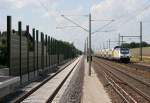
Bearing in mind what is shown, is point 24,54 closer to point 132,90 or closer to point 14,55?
point 14,55

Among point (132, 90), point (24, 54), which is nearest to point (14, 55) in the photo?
point (24, 54)

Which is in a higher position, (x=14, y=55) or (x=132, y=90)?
(x=14, y=55)

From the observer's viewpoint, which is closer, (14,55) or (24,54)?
(14,55)

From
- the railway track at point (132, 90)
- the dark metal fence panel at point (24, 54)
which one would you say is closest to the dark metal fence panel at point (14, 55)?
the dark metal fence panel at point (24, 54)

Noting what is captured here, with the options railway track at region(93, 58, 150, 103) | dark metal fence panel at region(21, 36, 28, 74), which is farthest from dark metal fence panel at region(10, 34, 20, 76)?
railway track at region(93, 58, 150, 103)

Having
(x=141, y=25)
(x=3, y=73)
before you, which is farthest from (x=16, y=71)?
(x=141, y=25)

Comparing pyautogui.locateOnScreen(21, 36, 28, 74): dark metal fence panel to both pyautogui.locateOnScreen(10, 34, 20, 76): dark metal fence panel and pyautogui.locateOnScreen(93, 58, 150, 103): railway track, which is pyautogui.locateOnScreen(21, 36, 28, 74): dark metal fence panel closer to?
pyautogui.locateOnScreen(10, 34, 20, 76): dark metal fence panel

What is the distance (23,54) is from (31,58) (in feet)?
18.7

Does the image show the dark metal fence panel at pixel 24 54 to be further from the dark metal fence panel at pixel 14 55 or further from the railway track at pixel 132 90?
the railway track at pixel 132 90

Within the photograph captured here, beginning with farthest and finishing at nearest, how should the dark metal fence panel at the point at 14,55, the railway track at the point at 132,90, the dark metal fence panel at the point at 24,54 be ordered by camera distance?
the dark metal fence panel at the point at 24,54, the dark metal fence panel at the point at 14,55, the railway track at the point at 132,90

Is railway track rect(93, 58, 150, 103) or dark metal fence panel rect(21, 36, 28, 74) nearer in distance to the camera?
railway track rect(93, 58, 150, 103)

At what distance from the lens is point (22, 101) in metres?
19.6

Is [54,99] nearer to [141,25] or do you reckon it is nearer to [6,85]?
[6,85]

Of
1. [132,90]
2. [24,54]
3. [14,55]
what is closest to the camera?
[132,90]
